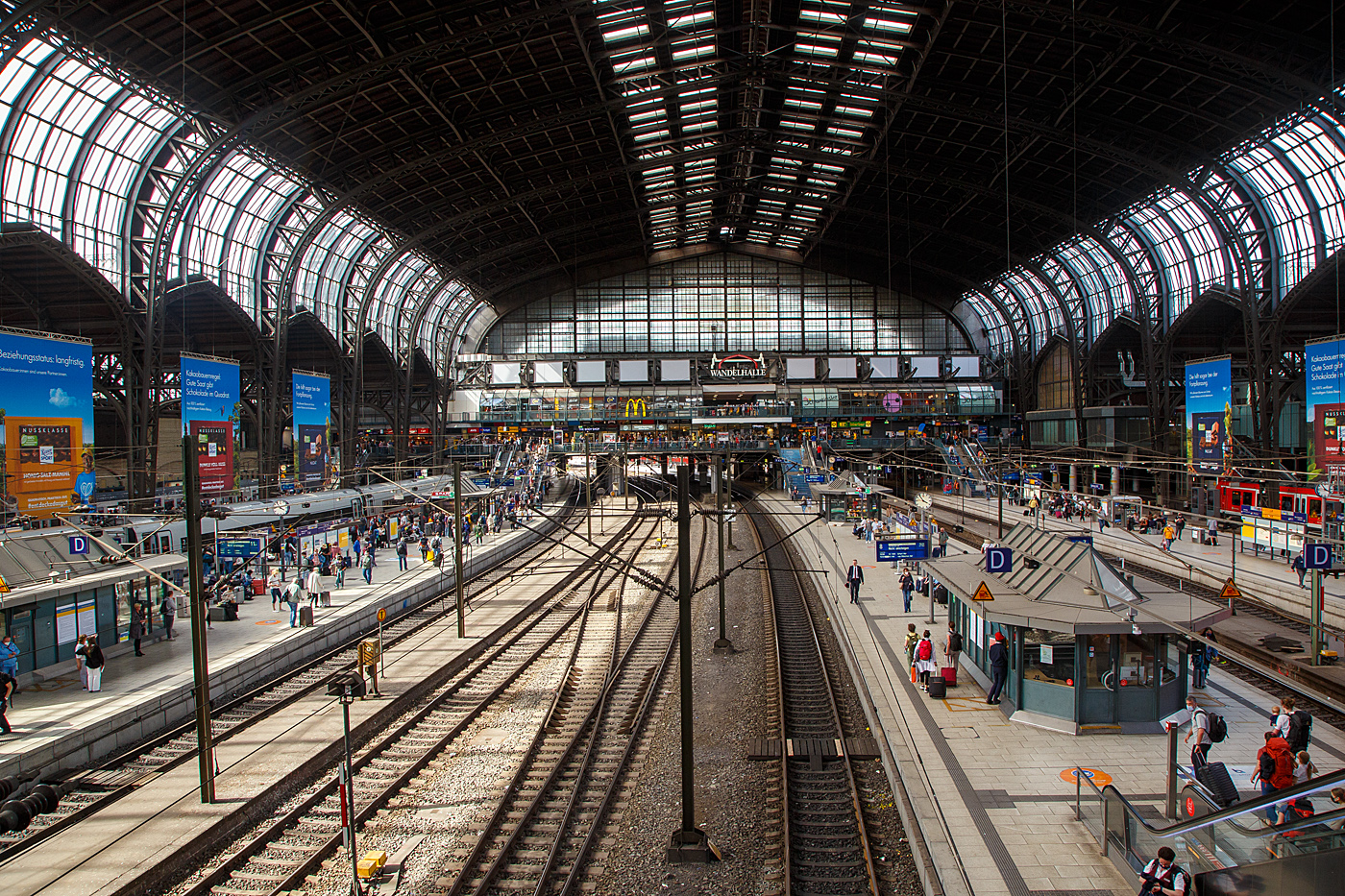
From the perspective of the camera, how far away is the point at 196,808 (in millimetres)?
11125

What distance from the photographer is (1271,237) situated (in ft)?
122

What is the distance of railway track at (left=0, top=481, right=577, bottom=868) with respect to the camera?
10.7 meters

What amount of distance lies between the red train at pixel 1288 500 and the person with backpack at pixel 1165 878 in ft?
58.7

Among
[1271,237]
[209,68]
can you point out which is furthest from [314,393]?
[1271,237]

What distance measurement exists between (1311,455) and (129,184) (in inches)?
1811

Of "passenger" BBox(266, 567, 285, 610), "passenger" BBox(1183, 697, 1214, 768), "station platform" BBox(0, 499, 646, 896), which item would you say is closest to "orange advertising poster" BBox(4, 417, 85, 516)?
"passenger" BBox(266, 567, 285, 610)

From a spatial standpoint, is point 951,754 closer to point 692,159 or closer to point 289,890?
point 289,890

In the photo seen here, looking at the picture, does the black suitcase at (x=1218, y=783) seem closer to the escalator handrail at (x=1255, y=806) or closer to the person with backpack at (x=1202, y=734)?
the person with backpack at (x=1202, y=734)

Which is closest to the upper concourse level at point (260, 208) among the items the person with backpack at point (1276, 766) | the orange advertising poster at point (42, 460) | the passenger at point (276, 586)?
the orange advertising poster at point (42, 460)

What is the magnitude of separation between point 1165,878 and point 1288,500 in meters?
30.2

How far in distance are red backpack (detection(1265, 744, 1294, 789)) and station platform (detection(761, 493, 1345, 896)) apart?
0.40 meters

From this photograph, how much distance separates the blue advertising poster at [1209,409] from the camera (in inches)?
1195

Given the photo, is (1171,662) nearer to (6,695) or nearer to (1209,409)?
(6,695)

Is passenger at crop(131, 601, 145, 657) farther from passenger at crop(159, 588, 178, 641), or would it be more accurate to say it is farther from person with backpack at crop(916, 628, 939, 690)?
person with backpack at crop(916, 628, 939, 690)
